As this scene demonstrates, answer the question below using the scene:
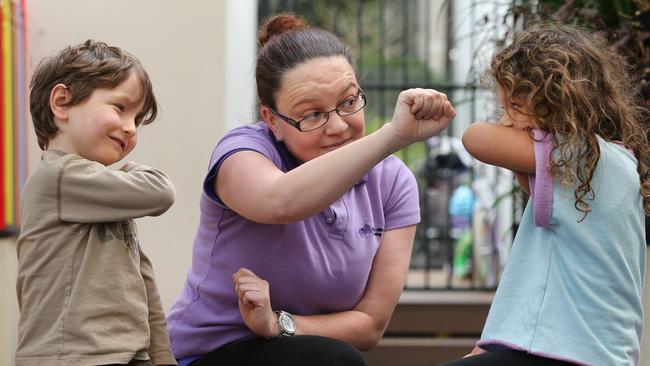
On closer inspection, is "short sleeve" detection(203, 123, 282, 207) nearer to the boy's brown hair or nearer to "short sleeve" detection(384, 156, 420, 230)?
the boy's brown hair

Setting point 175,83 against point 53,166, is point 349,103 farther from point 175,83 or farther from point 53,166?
point 175,83

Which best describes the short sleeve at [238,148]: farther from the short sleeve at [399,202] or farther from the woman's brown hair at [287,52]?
the short sleeve at [399,202]

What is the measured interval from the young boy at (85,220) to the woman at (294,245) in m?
0.19

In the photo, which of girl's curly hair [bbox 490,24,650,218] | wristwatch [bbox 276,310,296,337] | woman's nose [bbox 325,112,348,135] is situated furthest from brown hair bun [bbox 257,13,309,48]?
wristwatch [bbox 276,310,296,337]

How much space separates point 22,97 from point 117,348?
1706 millimetres

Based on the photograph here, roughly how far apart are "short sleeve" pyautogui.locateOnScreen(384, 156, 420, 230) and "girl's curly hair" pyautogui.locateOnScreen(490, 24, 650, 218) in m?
0.47

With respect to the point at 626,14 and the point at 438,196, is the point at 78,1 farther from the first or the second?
the point at 438,196

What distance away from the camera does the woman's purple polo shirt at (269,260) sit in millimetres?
2457

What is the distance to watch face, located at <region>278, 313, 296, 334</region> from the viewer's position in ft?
7.91

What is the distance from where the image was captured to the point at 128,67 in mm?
2297

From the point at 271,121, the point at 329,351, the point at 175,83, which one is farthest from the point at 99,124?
the point at 175,83

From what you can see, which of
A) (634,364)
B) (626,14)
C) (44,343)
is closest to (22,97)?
(44,343)

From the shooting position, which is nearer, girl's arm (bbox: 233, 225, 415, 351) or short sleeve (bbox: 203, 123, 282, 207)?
short sleeve (bbox: 203, 123, 282, 207)

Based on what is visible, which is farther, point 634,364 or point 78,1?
point 78,1
